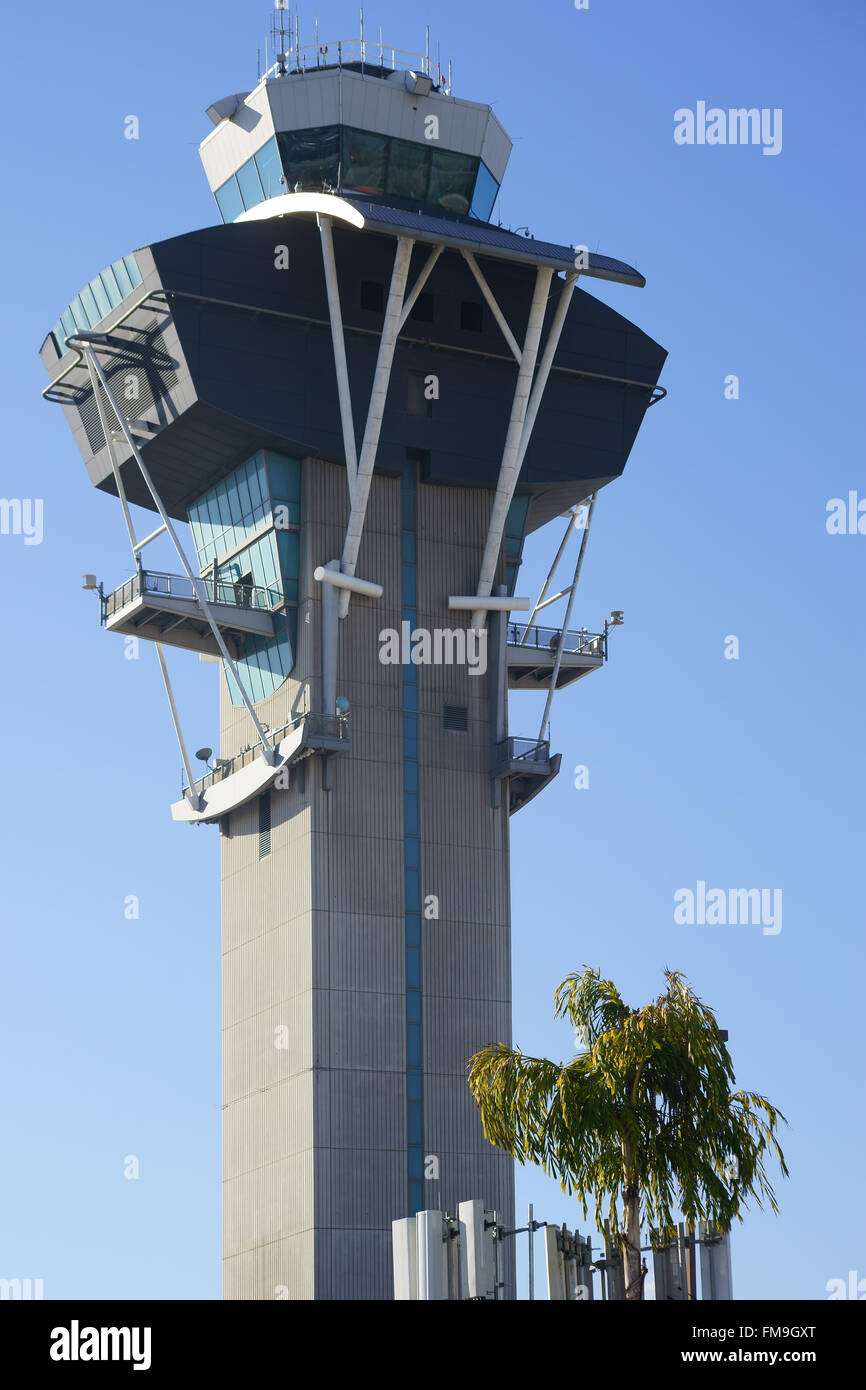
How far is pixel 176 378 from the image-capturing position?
7575 centimetres

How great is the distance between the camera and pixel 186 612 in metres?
76.8

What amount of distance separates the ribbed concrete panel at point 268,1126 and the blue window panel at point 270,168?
3089 cm

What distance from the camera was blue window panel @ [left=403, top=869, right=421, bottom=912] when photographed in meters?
75.8

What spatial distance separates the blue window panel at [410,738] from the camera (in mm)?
77312

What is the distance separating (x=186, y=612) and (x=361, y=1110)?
1755cm

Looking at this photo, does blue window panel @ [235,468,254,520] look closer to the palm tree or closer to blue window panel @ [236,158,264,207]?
blue window panel @ [236,158,264,207]

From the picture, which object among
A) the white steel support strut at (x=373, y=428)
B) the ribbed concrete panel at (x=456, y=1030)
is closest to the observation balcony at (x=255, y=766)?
the white steel support strut at (x=373, y=428)

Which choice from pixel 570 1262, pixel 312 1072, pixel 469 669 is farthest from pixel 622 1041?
pixel 469 669

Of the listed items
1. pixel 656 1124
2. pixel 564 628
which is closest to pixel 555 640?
pixel 564 628

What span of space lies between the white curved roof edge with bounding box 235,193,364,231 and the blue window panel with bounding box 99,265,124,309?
4853 mm

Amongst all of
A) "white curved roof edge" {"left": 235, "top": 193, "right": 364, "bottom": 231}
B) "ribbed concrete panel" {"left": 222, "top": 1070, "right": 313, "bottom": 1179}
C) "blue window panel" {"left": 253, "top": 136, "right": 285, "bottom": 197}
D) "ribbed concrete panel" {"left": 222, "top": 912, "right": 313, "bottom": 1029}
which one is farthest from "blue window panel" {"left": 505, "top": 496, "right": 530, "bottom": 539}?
"ribbed concrete panel" {"left": 222, "top": 1070, "right": 313, "bottom": 1179}

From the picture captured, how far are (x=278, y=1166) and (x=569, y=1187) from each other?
35.3m

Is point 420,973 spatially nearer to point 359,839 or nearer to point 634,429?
point 359,839

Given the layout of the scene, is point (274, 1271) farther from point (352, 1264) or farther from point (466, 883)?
point (466, 883)
